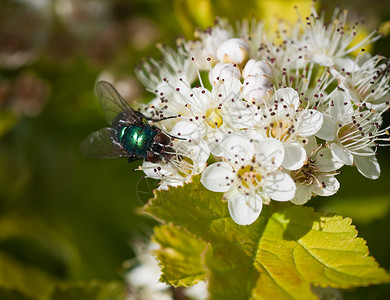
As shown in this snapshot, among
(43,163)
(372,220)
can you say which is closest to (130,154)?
(372,220)

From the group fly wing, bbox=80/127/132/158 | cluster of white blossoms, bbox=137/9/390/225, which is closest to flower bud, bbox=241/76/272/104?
cluster of white blossoms, bbox=137/9/390/225

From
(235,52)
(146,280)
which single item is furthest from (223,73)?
(146,280)

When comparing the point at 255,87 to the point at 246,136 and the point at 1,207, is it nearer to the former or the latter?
the point at 246,136

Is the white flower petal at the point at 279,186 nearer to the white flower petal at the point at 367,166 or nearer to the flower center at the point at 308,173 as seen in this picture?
the flower center at the point at 308,173

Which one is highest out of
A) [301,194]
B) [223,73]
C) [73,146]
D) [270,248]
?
[73,146]

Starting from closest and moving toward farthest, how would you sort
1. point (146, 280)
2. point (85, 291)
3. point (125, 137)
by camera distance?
point (125, 137)
point (85, 291)
point (146, 280)

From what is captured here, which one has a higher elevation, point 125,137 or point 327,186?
point 125,137

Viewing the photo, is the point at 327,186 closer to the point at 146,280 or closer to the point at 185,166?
the point at 185,166

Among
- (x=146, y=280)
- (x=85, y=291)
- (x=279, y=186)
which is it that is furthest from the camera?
(x=146, y=280)

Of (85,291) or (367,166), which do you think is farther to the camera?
(85,291)
